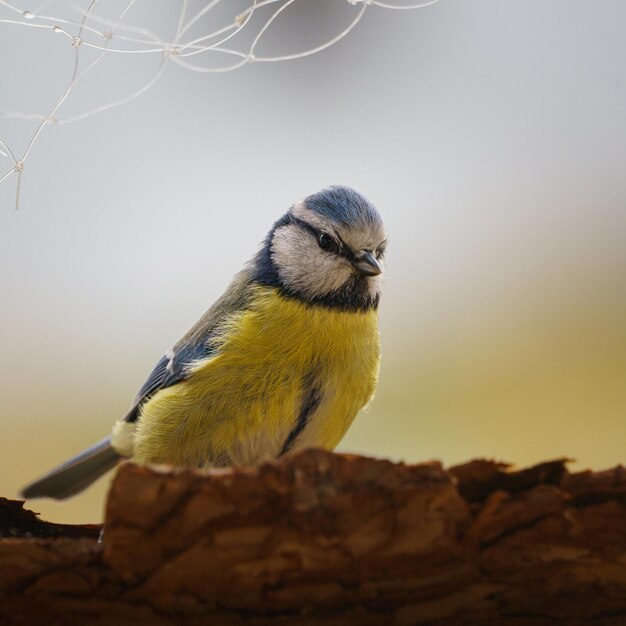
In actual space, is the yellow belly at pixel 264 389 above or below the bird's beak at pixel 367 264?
below

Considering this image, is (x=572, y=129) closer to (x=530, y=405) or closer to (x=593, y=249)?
(x=593, y=249)

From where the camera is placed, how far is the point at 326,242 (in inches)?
57.4

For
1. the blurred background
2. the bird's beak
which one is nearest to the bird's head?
the bird's beak

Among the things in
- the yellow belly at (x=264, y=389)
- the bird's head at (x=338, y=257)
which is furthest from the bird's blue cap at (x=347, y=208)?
the yellow belly at (x=264, y=389)

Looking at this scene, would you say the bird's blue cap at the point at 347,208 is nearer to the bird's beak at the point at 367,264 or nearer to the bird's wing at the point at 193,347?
the bird's beak at the point at 367,264

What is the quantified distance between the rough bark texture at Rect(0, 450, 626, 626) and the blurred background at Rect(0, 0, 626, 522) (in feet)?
3.60

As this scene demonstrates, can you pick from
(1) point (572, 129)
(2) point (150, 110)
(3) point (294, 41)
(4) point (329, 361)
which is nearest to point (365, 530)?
(4) point (329, 361)

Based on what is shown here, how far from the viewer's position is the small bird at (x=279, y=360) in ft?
4.10

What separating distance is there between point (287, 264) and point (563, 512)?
32.9 inches

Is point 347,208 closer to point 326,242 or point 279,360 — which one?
point 326,242

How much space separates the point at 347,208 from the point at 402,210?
86 cm

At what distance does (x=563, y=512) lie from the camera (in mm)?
752

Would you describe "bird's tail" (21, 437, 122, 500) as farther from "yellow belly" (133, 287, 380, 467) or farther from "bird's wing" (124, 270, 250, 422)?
"yellow belly" (133, 287, 380, 467)

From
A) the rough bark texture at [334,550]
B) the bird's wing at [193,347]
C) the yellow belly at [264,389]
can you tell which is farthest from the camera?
the bird's wing at [193,347]
